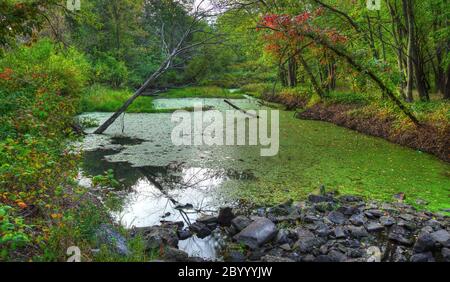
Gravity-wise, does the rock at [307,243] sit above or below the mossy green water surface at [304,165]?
below

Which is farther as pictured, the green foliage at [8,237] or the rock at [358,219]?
the rock at [358,219]

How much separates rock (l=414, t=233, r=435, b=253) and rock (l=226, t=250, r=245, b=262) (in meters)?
2.12

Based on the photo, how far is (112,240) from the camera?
394cm

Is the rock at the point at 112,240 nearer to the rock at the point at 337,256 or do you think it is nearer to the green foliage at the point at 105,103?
the rock at the point at 337,256

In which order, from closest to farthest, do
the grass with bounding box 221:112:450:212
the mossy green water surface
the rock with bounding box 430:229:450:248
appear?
the rock with bounding box 430:229:450:248
the grass with bounding box 221:112:450:212
the mossy green water surface

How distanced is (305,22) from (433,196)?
541cm

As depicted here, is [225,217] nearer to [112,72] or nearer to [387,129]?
[387,129]

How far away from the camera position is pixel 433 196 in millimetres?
6164

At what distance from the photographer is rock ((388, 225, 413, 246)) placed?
4.59 meters

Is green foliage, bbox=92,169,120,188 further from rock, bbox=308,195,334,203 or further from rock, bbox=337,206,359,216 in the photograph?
rock, bbox=337,206,359,216

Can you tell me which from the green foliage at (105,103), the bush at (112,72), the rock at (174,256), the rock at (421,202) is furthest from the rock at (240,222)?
the bush at (112,72)

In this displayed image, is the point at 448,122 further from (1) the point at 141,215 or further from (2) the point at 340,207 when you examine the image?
(1) the point at 141,215

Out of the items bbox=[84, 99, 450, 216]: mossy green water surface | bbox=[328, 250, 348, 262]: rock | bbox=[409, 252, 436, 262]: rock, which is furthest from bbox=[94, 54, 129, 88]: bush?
bbox=[409, 252, 436, 262]: rock

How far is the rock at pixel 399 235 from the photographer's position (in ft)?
15.1
